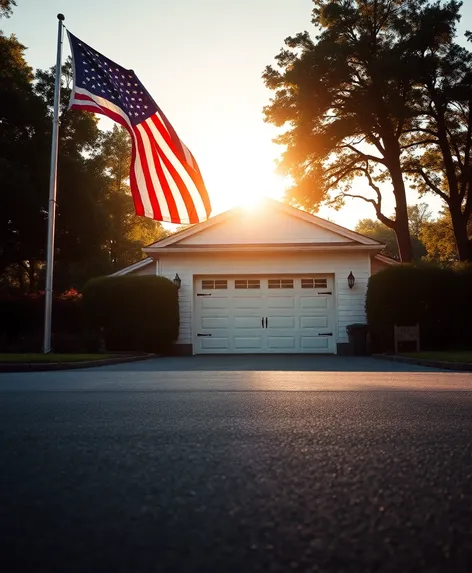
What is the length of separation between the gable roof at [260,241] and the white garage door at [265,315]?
1583 mm

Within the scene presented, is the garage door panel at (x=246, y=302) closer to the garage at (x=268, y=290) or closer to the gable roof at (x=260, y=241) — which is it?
the garage at (x=268, y=290)

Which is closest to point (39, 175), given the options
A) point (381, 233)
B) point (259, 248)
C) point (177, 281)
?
point (177, 281)

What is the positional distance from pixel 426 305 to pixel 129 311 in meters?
9.51

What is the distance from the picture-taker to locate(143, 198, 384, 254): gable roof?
2150 centimetres

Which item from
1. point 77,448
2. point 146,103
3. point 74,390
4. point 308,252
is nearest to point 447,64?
point 308,252

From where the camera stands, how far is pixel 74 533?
1.48 meters

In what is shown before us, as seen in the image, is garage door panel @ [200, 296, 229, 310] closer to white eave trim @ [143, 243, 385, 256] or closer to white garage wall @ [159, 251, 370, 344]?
white garage wall @ [159, 251, 370, 344]

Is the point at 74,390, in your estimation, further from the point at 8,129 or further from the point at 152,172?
the point at 8,129

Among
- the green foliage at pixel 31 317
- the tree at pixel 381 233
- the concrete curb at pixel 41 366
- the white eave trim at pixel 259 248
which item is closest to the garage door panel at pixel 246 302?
the white eave trim at pixel 259 248

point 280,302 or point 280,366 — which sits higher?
point 280,302

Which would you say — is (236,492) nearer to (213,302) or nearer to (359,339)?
(359,339)

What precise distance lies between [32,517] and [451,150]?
3296cm

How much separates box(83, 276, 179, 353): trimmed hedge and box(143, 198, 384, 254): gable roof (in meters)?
2.59

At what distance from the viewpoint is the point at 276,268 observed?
21.2 m
